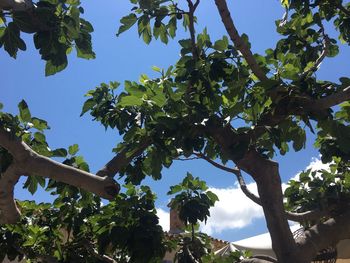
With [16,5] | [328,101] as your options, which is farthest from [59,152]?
[328,101]

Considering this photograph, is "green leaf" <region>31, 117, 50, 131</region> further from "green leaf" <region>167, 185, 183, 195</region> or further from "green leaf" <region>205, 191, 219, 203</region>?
"green leaf" <region>205, 191, 219, 203</region>

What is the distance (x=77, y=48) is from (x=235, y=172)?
236 cm

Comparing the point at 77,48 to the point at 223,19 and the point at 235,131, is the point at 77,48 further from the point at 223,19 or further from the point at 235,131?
the point at 235,131

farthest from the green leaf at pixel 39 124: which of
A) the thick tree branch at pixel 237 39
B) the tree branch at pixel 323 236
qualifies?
the tree branch at pixel 323 236

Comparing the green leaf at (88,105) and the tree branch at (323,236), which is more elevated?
the green leaf at (88,105)

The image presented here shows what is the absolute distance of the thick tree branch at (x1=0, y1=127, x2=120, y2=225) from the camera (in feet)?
9.04

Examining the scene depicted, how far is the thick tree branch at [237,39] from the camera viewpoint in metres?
3.78

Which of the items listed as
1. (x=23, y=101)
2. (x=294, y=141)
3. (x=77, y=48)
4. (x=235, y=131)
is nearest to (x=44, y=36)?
(x=77, y=48)

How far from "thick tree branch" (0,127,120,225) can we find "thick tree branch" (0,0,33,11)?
2.57 feet

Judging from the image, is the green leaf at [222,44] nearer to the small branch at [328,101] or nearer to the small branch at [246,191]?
the small branch at [328,101]

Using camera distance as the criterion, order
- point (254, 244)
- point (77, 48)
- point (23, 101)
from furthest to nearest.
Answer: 1. point (254, 244)
2. point (23, 101)
3. point (77, 48)

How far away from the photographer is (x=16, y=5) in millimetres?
2977

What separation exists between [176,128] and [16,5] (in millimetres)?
1510

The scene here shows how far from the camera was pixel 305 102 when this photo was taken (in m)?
3.74
